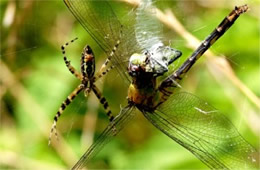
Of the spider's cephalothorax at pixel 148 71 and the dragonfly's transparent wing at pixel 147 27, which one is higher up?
the dragonfly's transparent wing at pixel 147 27

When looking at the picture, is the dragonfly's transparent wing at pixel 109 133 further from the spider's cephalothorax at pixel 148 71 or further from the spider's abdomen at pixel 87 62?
the spider's abdomen at pixel 87 62

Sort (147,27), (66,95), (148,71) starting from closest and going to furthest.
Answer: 1. (148,71)
2. (147,27)
3. (66,95)

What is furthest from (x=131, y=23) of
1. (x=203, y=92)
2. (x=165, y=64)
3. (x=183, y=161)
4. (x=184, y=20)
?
(x=203, y=92)

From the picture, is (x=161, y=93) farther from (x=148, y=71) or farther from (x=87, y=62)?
(x=87, y=62)

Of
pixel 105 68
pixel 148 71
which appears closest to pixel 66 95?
pixel 105 68

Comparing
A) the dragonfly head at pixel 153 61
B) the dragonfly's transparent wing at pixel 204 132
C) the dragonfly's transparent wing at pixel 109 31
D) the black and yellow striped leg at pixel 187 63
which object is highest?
the dragonfly's transparent wing at pixel 109 31

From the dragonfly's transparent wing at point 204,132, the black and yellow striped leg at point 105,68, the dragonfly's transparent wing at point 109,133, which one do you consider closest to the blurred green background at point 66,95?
the black and yellow striped leg at point 105,68

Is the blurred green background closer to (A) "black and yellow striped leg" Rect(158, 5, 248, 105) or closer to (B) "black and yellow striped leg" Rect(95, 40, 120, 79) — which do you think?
(B) "black and yellow striped leg" Rect(95, 40, 120, 79)
